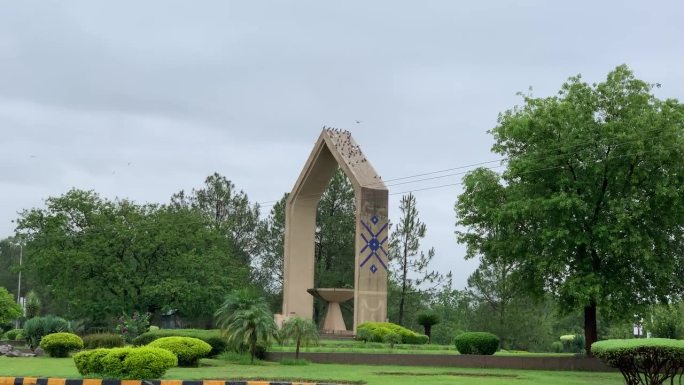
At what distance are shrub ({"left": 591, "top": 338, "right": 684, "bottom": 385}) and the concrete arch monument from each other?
21566 mm

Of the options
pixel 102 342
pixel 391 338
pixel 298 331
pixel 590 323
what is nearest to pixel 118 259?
pixel 102 342

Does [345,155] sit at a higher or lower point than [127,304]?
higher

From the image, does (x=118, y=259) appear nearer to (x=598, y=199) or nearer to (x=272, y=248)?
(x=272, y=248)

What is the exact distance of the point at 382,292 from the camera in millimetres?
37750

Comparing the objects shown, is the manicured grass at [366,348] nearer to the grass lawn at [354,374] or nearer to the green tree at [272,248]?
the grass lawn at [354,374]

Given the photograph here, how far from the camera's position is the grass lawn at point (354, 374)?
20.2 meters

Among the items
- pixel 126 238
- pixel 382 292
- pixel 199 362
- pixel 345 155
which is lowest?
pixel 199 362

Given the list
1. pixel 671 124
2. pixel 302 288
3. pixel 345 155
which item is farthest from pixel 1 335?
pixel 671 124

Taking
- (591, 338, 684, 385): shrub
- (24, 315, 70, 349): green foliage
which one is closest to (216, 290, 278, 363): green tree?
(24, 315, 70, 349): green foliage

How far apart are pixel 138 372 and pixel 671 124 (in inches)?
675

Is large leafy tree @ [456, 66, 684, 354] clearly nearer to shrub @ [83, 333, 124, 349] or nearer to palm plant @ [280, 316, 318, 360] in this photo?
palm plant @ [280, 316, 318, 360]

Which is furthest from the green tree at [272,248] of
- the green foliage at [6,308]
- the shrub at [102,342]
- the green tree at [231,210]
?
the shrub at [102,342]

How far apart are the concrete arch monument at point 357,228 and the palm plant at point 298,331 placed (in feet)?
33.5

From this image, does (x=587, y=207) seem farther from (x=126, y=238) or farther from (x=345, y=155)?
(x=126, y=238)
